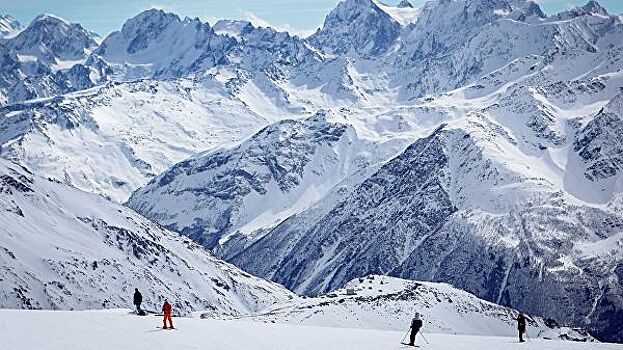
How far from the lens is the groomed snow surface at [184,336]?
56.7 metres

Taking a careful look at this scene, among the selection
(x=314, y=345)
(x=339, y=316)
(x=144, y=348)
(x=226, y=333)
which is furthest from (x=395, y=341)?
(x=339, y=316)

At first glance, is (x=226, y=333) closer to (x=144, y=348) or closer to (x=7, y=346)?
(x=144, y=348)

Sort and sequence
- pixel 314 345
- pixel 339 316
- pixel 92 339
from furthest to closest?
pixel 339 316 < pixel 314 345 < pixel 92 339

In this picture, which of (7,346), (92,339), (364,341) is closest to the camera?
(7,346)

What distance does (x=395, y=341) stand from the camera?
225ft

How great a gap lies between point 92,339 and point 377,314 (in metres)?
148

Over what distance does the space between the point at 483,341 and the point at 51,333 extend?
39.7 metres

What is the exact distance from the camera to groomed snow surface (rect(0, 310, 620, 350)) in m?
56.7

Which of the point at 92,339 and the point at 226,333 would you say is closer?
the point at 92,339

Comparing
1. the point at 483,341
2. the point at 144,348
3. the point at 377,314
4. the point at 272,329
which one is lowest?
the point at 377,314

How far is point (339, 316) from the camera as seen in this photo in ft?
632

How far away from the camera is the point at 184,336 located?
6159 centimetres

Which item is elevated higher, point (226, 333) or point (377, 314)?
point (226, 333)

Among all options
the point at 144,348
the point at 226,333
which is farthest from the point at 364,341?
the point at 144,348
